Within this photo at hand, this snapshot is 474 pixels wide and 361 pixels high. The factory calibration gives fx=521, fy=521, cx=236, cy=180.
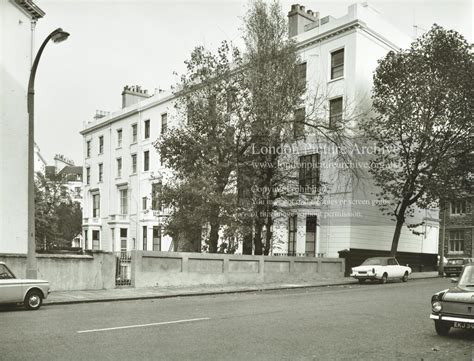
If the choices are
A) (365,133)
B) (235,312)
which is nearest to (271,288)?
(235,312)

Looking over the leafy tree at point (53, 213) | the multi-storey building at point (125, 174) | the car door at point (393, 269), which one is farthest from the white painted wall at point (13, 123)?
the leafy tree at point (53, 213)

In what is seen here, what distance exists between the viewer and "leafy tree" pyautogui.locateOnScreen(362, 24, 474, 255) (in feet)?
87.9

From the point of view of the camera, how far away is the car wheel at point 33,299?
1347 centimetres

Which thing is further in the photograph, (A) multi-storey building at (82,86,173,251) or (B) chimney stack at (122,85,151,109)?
(B) chimney stack at (122,85,151,109)

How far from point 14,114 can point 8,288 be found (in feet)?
44.4

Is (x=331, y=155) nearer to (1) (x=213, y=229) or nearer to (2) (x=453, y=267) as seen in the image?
(1) (x=213, y=229)

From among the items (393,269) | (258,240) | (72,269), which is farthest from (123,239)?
(72,269)

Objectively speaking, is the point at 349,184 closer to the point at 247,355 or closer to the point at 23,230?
the point at 23,230

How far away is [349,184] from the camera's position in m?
30.2

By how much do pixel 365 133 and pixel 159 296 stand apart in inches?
648

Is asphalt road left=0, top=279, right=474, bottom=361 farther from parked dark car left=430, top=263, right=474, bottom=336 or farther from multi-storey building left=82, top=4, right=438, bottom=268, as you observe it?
multi-storey building left=82, top=4, right=438, bottom=268

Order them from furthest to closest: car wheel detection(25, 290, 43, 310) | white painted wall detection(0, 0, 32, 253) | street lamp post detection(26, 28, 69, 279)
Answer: white painted wall detection(0, 0, 32, 253) < street lamp post detection(26, 28, 69, 279) < car wheel detection(25, 290, 43, 310)

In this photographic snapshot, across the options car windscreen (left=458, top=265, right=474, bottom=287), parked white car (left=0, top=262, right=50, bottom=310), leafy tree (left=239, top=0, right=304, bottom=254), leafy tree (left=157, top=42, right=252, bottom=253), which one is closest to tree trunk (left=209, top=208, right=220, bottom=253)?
leafy tree (left=157, top=42, right=252, bottom=253)

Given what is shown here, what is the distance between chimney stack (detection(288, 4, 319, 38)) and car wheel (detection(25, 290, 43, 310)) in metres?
25.9
